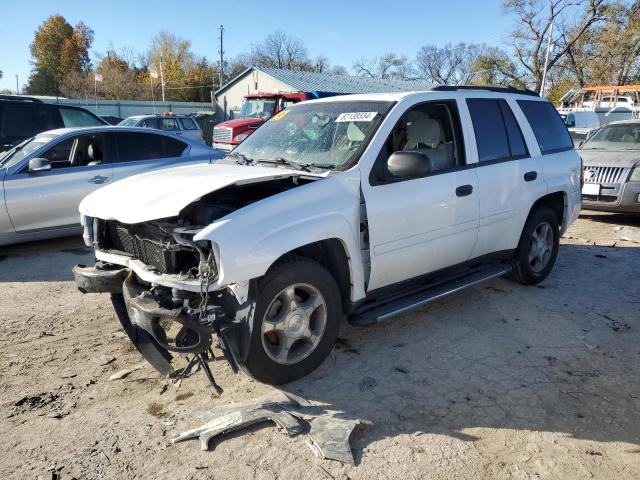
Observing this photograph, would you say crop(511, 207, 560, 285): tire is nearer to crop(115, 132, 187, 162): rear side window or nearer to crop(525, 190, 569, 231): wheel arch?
crop(525, 190, 569, 231): wheel arch

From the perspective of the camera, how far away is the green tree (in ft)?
207

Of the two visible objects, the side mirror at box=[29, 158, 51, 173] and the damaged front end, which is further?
the side mirror at box=[29, 158, 51, 173]

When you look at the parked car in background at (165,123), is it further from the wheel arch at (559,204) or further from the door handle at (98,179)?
the wheel arch at (559,204)

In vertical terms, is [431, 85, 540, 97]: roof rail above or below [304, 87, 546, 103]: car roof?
above

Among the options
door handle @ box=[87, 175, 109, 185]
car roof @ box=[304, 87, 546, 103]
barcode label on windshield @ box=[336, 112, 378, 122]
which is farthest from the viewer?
door handle @ box=[87, 175, 109, 185]

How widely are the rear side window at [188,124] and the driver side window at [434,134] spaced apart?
15.8m

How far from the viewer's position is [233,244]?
2.85 metres

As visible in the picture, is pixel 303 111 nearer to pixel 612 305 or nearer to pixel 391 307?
pixel 391 307

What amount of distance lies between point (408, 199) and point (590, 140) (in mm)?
7845

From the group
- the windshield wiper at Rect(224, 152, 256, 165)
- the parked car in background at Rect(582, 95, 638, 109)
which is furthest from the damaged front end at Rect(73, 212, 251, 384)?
the parked car in background at Rect(582, 95, 638, 109)

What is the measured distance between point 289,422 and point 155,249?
136 cm

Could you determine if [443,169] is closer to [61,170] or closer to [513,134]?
[513,134]

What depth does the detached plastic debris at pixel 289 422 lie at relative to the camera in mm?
2768

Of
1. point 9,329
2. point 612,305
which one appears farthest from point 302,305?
point 612,305
